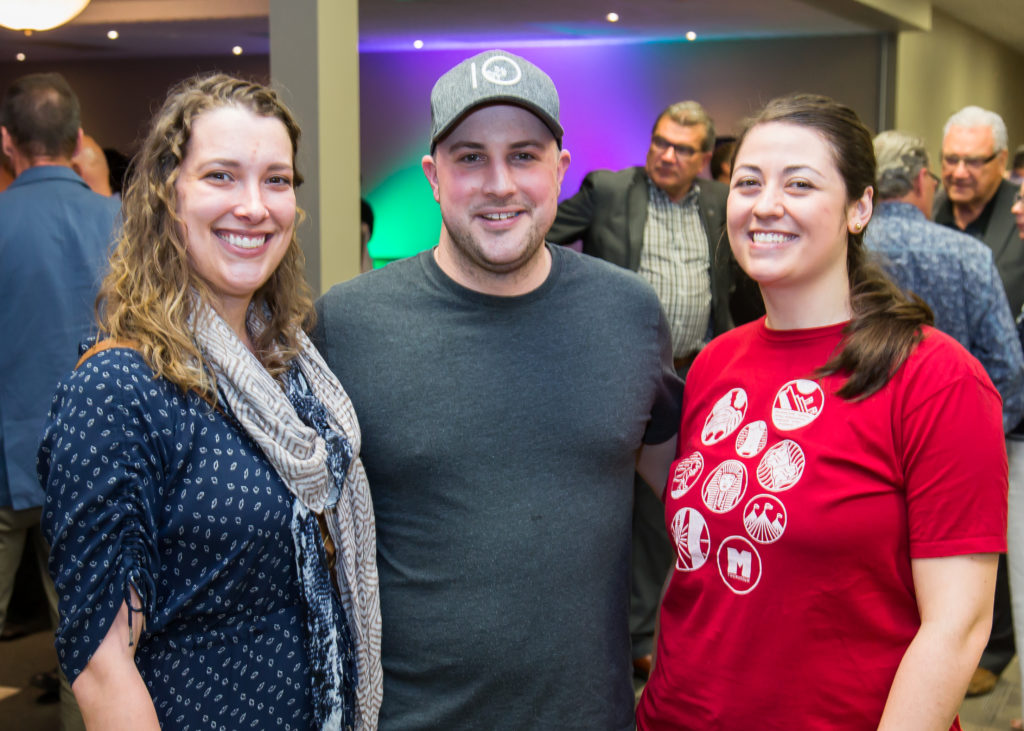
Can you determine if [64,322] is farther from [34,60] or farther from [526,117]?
[34,60]

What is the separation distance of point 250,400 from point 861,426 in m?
0.85

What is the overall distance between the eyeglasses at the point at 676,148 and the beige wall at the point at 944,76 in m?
3.35

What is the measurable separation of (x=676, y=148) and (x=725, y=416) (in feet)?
8.51

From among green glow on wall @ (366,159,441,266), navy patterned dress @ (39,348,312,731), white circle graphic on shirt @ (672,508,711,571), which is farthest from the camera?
green glow on wall @ (366,159,441,266)

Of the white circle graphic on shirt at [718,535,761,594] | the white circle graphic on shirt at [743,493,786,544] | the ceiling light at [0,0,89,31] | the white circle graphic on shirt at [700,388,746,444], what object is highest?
the ceiling light at [0,0,89,31]

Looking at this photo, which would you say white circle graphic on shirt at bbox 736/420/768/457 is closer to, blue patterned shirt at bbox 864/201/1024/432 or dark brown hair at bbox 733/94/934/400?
dark brown hair at bbox 733/94/934/400

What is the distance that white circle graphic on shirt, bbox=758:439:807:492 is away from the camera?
4.58ft

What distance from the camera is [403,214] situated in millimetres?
10125

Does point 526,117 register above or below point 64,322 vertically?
above

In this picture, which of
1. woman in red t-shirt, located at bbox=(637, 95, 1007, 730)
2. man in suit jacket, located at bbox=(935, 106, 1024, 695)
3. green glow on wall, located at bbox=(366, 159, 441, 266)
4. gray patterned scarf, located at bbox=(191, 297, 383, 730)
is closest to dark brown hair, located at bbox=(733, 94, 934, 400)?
woman in red t-shirt, located at bbox=(637, 95, 1007, 730)

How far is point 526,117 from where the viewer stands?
64.4 inches

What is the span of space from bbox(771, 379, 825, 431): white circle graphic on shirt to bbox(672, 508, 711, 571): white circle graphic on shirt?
0.19 meters

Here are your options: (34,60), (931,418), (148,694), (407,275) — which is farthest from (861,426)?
(34,60)

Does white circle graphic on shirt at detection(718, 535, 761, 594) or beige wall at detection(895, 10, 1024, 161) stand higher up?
beige wall at detection(895, 10, 1024, 161)
